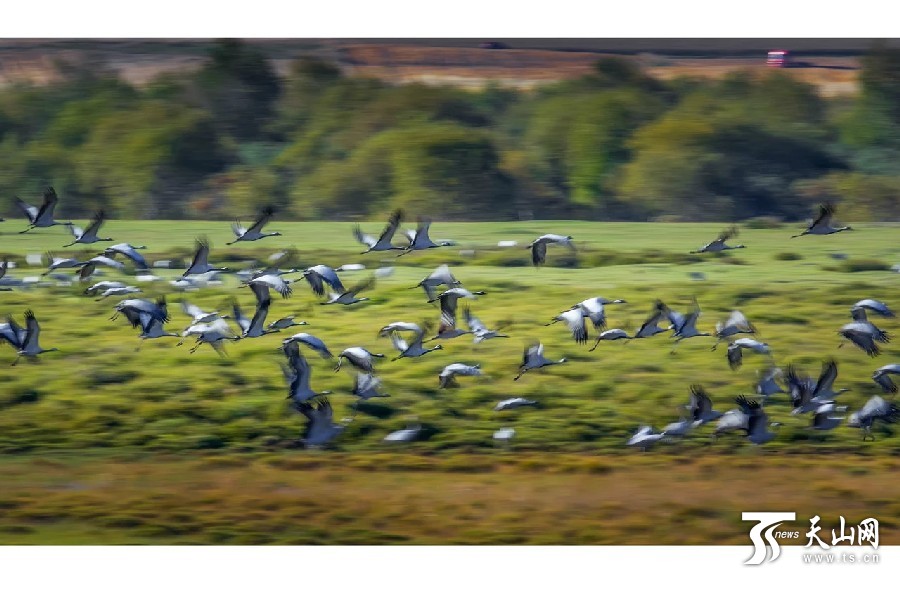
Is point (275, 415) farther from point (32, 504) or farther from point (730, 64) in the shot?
point (730, 64)

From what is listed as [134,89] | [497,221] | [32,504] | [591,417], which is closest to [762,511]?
[591,417]

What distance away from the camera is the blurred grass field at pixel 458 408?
10500 mm

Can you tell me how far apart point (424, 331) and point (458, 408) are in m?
0.69

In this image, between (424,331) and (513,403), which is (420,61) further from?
(513,403)

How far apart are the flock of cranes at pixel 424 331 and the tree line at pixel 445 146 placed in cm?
26

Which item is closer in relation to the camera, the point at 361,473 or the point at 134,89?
the point at 361,473

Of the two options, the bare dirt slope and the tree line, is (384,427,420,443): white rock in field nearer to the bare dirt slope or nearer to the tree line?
the tree line

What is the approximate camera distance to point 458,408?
11.3 meters

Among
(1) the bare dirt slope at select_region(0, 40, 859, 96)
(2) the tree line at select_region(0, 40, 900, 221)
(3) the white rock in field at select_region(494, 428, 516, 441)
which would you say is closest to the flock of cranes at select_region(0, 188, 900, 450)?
(3) the white rock in field at select_region(494, 428, 516, 441)

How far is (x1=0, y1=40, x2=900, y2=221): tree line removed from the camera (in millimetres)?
11859

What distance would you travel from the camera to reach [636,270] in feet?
40.0

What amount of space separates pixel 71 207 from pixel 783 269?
18.4 ft

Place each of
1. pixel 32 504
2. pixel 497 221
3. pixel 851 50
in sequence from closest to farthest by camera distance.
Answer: pixel 32 504 → pixel 851 50 → pixel 497 221

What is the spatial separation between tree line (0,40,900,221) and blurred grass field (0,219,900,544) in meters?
0.25
